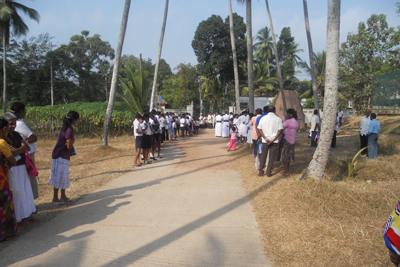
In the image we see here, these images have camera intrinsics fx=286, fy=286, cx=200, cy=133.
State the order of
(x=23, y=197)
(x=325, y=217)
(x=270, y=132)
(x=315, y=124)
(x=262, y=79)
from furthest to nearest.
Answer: (x=262, y=79) → (x=315, y=124) → (x=270, y=132) → (x=325, y=217) → (x=23, y=197)

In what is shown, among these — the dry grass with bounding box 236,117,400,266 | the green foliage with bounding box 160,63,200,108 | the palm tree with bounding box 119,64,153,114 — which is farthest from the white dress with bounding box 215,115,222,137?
the green foliage with bounding box 160,63,200,108

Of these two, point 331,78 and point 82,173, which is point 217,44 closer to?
point 82,173

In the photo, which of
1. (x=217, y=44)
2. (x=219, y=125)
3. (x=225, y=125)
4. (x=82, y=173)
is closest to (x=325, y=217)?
(x=82, y=173)

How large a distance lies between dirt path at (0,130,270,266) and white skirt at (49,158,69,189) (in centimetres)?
50

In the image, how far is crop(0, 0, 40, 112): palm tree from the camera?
2075 centimetres

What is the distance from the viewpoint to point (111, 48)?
131 feet

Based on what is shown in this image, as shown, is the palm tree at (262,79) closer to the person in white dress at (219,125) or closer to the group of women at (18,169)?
the person in white dress at (219,125)

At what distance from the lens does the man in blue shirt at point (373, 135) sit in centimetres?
959

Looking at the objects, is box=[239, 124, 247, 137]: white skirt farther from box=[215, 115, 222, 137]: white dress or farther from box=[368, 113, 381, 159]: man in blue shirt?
box=[215, 115, 222, 137]: white dress

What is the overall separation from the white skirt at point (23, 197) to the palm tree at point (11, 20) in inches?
774

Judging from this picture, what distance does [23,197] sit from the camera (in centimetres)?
448

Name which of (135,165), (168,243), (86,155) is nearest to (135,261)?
(168,243)

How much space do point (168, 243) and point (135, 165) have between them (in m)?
5.98

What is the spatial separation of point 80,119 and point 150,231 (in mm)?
16260
